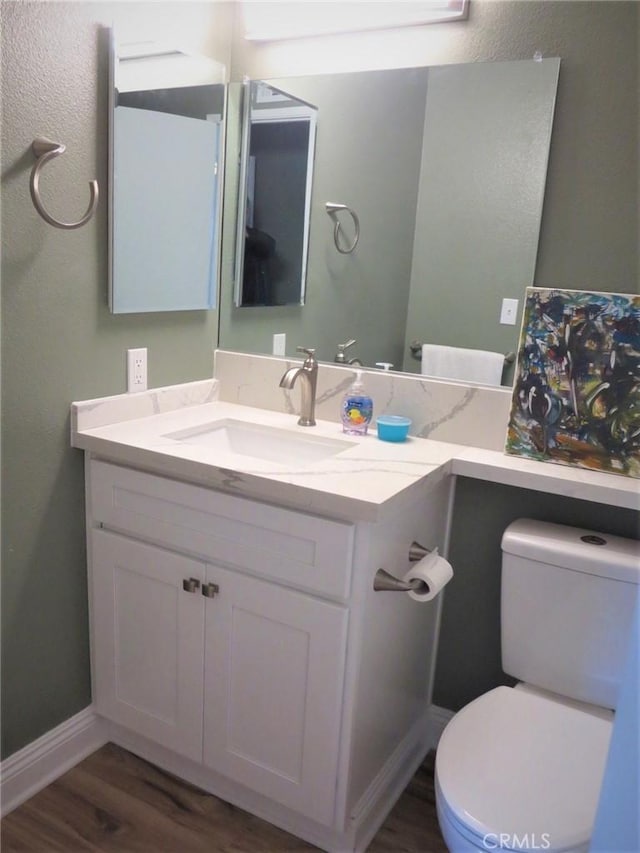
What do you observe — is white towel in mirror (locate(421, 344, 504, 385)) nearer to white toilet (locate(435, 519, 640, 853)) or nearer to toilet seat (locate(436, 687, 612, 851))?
white toilet (locate(435, 519, 640, 853))

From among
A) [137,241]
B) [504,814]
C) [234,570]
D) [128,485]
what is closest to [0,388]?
[128,485]

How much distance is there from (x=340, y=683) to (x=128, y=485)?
0.68 meters

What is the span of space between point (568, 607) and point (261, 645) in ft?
2.25

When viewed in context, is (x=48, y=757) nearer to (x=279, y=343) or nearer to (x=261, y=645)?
(x=261, y=645)

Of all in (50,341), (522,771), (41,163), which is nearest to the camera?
(522,771)

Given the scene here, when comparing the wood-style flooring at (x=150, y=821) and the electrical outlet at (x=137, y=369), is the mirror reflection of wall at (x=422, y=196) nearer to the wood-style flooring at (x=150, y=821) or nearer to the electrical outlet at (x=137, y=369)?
the electrical outlet at (x=137, y=369)

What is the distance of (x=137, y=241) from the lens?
5.87 feet

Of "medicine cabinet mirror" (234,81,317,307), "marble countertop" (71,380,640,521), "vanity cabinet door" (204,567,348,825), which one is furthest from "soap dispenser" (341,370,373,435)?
"vanity cabinet door" (204,567,348,825)

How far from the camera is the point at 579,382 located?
1.64m

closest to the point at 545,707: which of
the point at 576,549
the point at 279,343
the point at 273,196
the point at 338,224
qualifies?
the point at 576,549

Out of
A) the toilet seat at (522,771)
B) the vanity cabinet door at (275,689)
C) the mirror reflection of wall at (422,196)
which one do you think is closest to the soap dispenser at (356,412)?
the mirror reflection of wall at (422,196)

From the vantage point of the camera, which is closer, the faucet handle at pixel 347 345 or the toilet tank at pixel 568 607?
the toilet tank at pixel 568 607

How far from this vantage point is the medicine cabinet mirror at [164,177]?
170 cm

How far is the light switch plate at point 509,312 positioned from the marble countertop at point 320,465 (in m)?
0.33
